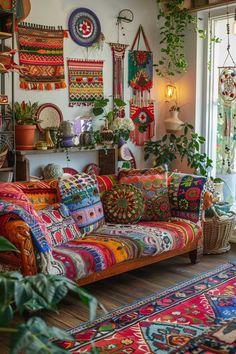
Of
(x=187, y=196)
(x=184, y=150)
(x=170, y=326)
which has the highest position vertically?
(x=184, y=150)

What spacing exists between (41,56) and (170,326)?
2.60 metres

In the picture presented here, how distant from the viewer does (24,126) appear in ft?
12.7

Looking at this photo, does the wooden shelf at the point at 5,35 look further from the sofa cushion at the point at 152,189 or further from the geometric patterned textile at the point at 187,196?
the geometric patterned textile at the point at 187,196

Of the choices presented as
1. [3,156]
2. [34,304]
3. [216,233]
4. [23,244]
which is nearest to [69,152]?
[3,156]

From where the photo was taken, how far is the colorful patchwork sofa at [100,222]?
9.17 ft

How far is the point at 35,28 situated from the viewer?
408 cm

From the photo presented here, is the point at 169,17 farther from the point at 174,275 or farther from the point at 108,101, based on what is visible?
the point at 174,275

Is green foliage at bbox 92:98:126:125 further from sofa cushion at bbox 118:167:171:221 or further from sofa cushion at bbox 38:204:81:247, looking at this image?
sofa cushion at bbox 38:204:81:247

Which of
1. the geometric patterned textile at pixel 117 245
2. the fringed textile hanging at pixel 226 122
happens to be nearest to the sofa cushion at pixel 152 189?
the geometric patterned textile at pixel 117 245

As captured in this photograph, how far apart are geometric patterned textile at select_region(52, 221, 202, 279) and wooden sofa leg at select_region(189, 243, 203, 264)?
0.44 feet

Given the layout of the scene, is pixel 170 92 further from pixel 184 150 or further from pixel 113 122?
pixel 113 122

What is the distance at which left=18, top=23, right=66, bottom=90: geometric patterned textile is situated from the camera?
4027mm

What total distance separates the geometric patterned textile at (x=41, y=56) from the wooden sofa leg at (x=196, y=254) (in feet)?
6.23

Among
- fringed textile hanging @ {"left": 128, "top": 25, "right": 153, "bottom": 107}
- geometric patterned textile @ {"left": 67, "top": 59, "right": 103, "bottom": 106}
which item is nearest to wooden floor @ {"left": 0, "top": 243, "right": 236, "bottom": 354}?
geometric patterned textile @ {"left": 67, "top": 59, "right": 103, "bottom": 106}
